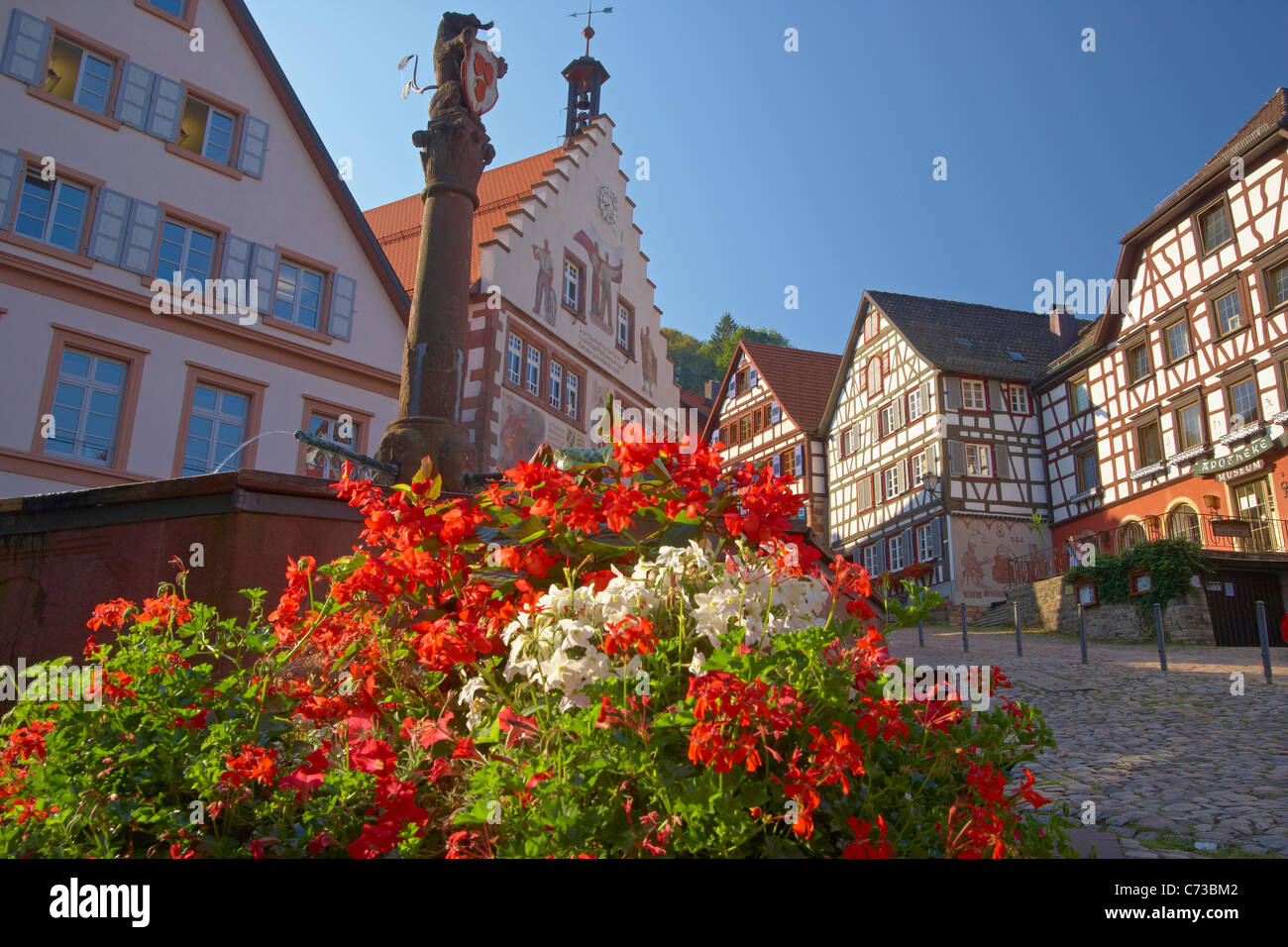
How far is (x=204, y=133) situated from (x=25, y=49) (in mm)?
2813

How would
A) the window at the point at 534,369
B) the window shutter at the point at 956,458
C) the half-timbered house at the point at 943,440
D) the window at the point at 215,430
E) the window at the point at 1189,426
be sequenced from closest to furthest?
the window at the point at 215,430
the window at the point at 534,369
the window at the point at 1189,426
the half-timbered house at the point at 943,440
the window shutter at the point at 956,458

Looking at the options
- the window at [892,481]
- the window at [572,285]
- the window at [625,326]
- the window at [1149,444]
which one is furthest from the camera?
the window at [892,481]

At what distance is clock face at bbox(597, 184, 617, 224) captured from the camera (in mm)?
25422

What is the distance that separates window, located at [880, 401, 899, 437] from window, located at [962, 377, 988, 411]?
2600mm

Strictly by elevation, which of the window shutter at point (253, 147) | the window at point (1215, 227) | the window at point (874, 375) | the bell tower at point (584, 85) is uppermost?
the bell tower at point (584, 85)

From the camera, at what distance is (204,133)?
16.8 m

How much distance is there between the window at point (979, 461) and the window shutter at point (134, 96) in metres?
23.3

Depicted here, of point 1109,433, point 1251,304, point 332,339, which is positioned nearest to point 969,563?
point 1109,433

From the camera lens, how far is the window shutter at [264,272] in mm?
16891

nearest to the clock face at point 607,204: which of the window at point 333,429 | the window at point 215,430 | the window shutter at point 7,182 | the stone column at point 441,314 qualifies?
the window at point 333,429

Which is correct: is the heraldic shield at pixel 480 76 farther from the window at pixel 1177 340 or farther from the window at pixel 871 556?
the window at pixel 871 556

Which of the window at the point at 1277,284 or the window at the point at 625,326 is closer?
the window at the point at 1277,284

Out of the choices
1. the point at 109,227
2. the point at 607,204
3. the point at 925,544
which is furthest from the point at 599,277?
the point at 925,544
